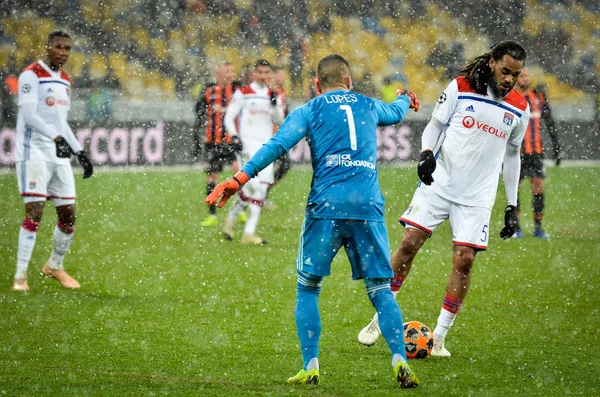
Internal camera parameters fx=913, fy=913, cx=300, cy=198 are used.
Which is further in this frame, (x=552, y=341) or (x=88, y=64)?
(x=88, y=64)

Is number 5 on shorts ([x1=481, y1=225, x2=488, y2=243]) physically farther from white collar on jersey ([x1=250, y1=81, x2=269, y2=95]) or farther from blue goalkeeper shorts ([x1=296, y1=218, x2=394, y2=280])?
white collar on jersey ([x1=250, y1=81, x2=269, y2=95])

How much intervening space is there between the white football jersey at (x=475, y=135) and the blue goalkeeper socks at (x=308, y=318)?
1474 millimetres

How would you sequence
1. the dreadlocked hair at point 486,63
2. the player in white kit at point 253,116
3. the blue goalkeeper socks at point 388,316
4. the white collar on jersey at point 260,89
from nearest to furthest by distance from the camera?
the blue goalkeeper socks at point 388,316 → the dreadlocked hair at point 486,63 → the player in white kit at point 253,116 → the white collar on jersey at point 260,89

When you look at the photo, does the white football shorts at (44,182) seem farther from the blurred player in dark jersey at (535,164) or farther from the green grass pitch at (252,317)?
the blurred player in dark jersey at (535,164)

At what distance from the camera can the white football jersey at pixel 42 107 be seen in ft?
27.3

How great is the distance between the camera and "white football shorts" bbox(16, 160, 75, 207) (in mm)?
8359

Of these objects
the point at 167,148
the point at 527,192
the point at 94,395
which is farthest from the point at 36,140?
the point at 167,148

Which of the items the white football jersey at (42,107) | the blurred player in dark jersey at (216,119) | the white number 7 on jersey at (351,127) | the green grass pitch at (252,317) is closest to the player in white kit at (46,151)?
the white football jersey at (42,107)

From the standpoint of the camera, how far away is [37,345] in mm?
6113

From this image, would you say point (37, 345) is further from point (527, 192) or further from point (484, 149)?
point (527, 192)

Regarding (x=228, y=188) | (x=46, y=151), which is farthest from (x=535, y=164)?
(x=228, y=188)

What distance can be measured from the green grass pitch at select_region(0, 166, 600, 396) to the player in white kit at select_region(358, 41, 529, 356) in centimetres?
58

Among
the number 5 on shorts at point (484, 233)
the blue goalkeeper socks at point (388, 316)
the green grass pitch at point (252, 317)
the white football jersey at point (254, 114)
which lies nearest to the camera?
the blue goalkeeper socks at point (388, 316)

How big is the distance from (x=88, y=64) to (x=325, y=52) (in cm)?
692
